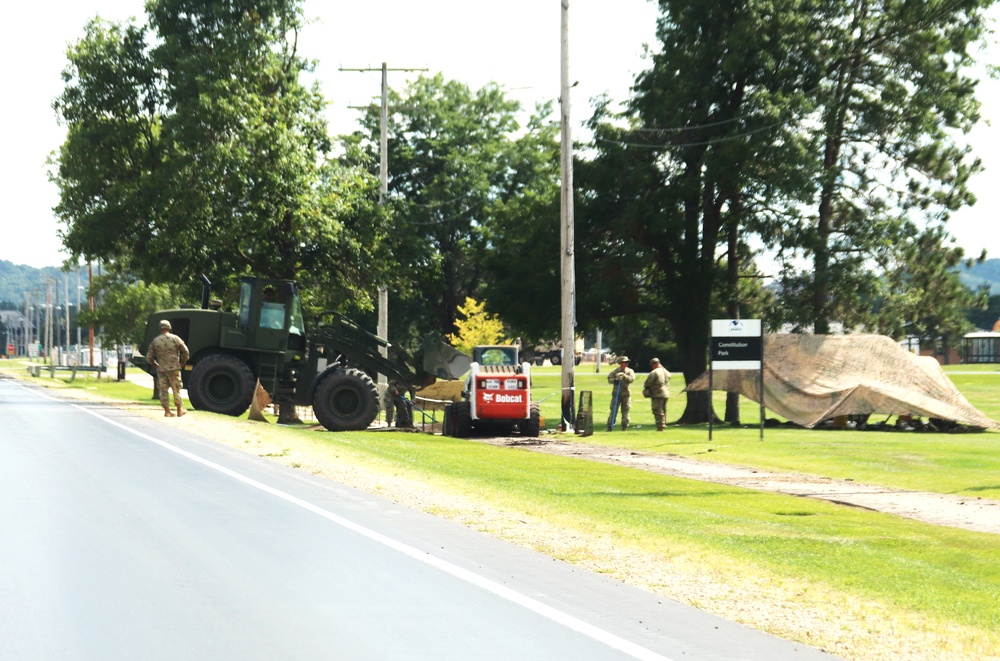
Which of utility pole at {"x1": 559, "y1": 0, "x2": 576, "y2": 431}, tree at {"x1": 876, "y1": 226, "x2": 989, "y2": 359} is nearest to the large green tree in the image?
utility pole at {"x1": 559, "y1": 0, "x2": 576, "y2": 431}

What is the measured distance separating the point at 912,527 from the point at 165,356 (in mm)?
18487

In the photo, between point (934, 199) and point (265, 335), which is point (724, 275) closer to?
point (934, 199)

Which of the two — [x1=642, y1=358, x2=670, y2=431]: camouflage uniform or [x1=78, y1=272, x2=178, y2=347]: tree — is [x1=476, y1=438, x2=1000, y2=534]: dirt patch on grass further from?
[x1=78, y1=272, x2=178, y2=347]: tree

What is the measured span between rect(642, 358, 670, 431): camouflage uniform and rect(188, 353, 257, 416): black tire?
971cm

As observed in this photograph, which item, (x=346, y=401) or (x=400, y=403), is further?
(x=400, y=403)

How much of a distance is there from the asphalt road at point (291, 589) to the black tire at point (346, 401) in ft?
52.1

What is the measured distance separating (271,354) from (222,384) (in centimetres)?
139

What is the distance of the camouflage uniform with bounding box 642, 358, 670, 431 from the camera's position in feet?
111

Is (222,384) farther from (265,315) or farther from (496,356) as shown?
(496,356)

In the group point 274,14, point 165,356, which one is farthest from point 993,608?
point 274,14

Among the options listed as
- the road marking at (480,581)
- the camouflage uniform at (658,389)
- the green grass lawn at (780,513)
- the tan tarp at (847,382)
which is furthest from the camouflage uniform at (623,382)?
the road marking at (480,581)

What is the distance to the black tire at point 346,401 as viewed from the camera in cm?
3181

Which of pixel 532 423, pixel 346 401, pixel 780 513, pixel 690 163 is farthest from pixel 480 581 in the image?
pixel 690 163

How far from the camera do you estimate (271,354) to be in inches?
1332
